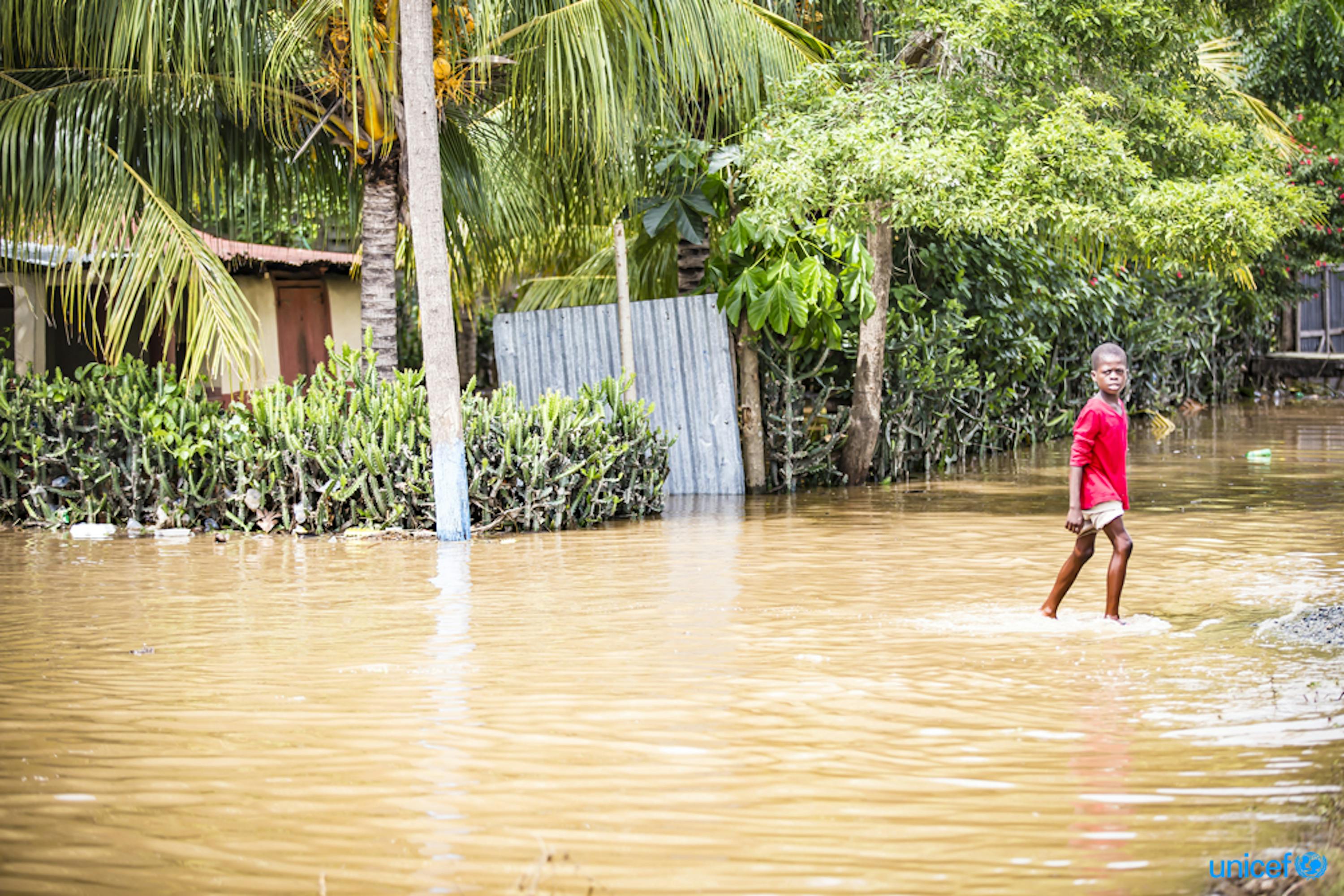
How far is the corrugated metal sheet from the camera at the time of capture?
12281 mm

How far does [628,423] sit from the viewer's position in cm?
1088

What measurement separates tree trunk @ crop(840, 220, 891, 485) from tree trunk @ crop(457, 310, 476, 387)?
7.39 metres

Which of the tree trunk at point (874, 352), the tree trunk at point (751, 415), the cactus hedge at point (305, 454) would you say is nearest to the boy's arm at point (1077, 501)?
the cactus hedge at point (305, 454)

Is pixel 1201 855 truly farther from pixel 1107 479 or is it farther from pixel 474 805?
pixel 1107 479

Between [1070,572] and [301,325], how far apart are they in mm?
12917

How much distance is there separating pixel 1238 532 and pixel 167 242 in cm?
789

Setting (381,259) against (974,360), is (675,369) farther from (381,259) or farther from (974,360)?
(974,360)

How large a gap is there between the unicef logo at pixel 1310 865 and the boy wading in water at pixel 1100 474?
3153 millimetres

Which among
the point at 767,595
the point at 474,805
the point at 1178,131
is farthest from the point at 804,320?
the point at 474,805

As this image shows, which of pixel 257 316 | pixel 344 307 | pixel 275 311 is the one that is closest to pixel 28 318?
pixel 275 311

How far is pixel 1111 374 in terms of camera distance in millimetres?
6555

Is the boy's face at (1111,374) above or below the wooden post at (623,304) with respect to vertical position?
below

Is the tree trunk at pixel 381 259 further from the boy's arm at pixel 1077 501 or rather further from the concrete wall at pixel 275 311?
the boy's arm at pixel 1077 501

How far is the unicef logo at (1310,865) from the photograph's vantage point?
319cm
